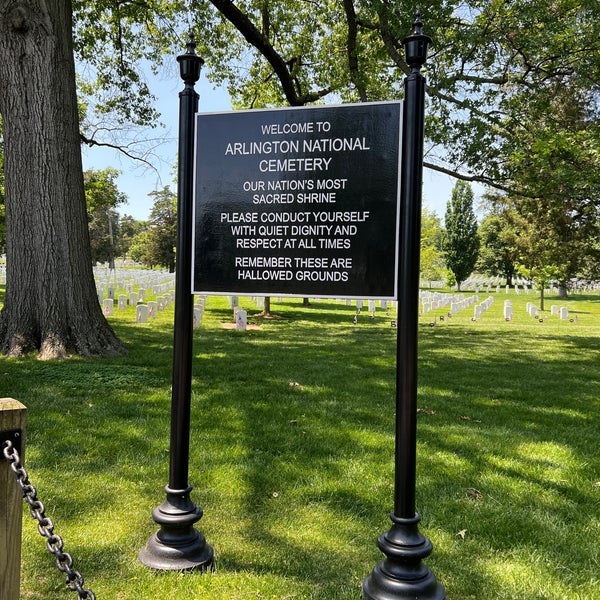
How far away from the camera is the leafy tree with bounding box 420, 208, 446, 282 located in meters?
54.6

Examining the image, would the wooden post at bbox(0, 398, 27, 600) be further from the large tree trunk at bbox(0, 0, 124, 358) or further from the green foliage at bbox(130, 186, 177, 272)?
the green foliage at bbox(130, 186, 177, 272)

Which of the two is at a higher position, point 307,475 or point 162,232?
point 162,232

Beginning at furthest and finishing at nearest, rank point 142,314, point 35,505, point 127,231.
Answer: point 127,231 < point 142,314 < point 35,505

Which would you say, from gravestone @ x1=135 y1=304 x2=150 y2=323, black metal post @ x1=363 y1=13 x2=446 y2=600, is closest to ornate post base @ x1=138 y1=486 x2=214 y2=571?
black metal post @ x1=363 y1=13 x2=446 y2=600

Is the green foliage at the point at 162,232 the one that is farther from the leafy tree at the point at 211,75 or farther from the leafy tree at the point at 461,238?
the leafy tree at the point at 211,75

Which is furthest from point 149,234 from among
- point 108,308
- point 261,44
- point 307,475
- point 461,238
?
point 307,475

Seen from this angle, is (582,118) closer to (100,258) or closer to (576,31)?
(576,31)

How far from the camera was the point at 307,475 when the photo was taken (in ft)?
14.0

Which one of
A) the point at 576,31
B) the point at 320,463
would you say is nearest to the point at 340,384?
the point at 320,463

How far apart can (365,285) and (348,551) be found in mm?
1652

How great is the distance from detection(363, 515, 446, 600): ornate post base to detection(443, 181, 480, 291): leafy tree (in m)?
64.7

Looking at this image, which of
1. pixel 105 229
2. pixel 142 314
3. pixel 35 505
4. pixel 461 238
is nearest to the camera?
pixel 35 505

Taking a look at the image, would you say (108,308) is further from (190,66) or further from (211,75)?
(190,66)

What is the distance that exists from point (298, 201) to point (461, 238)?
2594 inches
